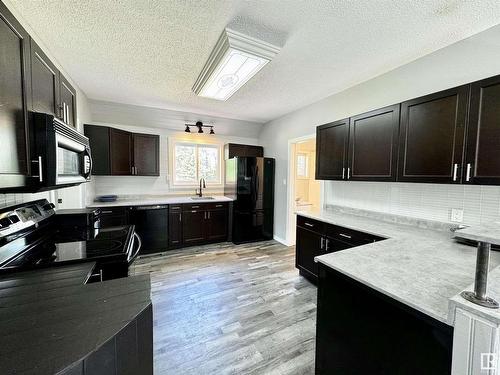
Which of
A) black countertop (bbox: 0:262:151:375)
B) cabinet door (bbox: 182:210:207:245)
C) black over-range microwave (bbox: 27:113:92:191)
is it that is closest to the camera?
black countertop (bbox: 0:262:151:375)

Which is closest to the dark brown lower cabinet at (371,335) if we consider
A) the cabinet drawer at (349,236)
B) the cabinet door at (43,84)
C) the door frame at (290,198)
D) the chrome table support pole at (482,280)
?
the chrome table support pole at (482,280)

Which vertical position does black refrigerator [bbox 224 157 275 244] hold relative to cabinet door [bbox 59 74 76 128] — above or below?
below

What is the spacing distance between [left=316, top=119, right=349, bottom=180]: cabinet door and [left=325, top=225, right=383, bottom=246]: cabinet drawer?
2.19 ft

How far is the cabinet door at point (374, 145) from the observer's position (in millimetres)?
2047

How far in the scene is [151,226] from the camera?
3611mm

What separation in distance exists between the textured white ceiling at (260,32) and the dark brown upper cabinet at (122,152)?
0.84 metres

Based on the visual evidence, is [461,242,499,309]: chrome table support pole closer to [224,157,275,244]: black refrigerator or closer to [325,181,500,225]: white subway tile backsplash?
[325,181,500,225]: white subway tile backsplash

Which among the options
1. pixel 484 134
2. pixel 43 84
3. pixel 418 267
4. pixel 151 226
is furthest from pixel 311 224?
pixel 43 84

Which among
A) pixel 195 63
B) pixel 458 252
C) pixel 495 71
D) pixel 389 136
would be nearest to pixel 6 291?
pixel 195 63

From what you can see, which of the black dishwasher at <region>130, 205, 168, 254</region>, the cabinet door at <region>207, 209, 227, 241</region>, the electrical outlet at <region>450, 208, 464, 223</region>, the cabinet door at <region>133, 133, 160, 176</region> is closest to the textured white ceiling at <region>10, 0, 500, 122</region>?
the cabinet door at <region>133, 133, 160, 176</region>

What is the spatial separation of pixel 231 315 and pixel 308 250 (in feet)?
4.13

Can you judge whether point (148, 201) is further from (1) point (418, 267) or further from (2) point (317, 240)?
(1) point (418, 267)

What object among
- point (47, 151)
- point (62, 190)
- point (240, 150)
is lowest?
point (62, 190)

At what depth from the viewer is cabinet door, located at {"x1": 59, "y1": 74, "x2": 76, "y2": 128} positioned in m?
1.85
